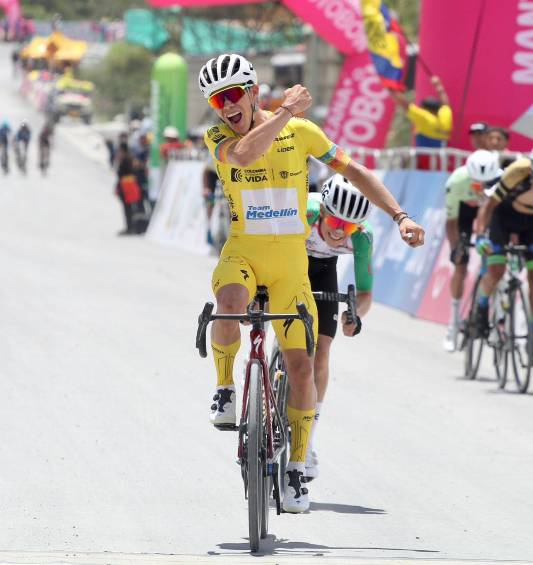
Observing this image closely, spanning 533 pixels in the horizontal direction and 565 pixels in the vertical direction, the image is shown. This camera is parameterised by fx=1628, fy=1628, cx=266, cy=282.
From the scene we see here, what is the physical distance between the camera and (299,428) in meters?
7.25

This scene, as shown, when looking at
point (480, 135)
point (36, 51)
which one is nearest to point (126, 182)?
point (480, 135)

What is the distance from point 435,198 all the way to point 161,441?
28.4 ft

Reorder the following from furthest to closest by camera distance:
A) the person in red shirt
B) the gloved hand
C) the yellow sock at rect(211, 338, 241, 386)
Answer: the person in red shirt → the gloved hand → the yellow sock at rect(211, 338, 241, 386)

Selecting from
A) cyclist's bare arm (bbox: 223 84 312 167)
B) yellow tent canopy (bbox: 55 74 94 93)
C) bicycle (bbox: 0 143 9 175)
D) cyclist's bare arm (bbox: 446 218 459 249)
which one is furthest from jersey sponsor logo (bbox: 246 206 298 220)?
yellow tent canopy (bbox: 55 74 94 93)

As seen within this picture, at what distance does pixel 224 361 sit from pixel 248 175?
32.0 inches

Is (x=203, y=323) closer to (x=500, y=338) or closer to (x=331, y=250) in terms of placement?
(x=331, y=250)

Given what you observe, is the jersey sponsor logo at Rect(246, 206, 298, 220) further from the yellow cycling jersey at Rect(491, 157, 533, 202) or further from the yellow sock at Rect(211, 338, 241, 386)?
the yellow cycling jersey at Rect(491, 157, 533, 202)

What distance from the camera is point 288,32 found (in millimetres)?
54969

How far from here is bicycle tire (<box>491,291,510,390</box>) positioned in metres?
12.6

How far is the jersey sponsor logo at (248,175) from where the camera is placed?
6918 millimetres

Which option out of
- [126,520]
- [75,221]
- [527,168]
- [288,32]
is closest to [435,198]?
[527,168]

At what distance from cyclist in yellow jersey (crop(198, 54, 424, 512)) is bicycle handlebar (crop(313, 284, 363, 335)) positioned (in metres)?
0.40

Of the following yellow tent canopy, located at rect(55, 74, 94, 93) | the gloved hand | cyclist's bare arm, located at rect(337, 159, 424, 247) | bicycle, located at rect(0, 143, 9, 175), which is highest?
cyclist's bare arm, located at rect(337, 159, 424, 247)

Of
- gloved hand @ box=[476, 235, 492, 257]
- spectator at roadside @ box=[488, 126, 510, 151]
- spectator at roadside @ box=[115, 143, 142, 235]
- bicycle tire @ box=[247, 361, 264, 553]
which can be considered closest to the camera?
bicycle tire @ box=[247, 361, 264, 553]
